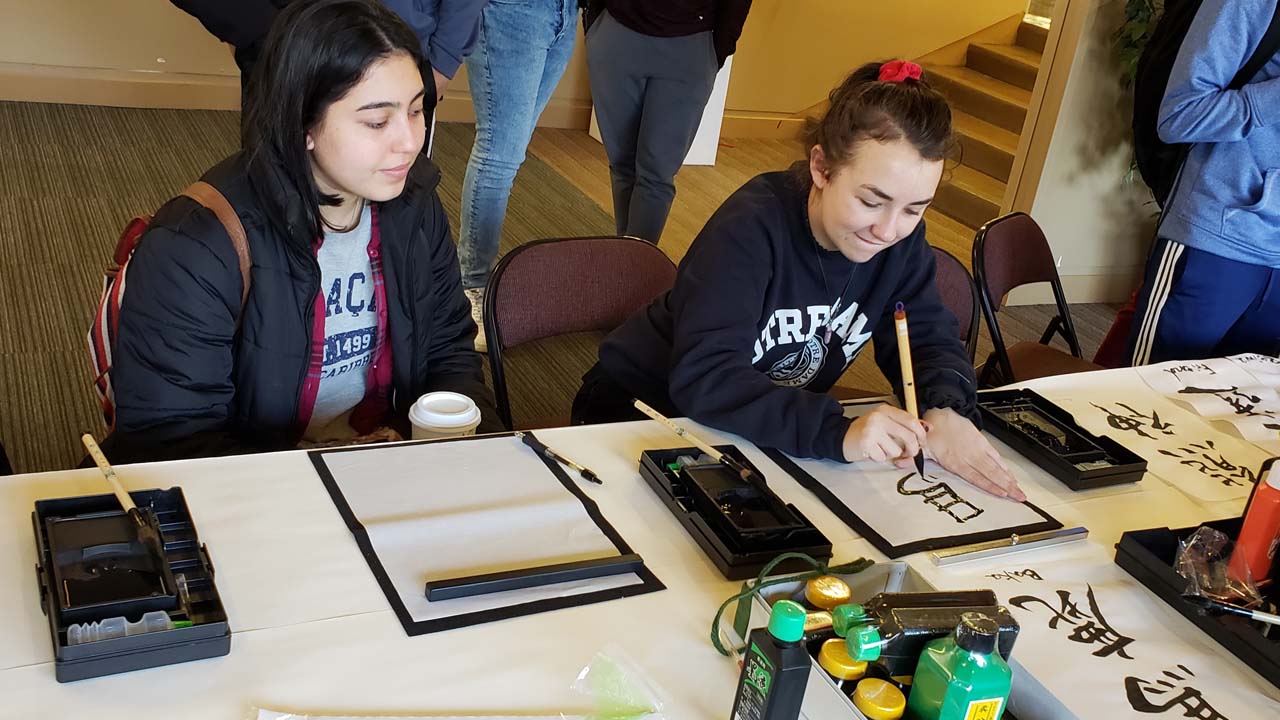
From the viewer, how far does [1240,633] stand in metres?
1.14

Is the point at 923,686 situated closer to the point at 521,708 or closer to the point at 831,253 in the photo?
the point at 521,708

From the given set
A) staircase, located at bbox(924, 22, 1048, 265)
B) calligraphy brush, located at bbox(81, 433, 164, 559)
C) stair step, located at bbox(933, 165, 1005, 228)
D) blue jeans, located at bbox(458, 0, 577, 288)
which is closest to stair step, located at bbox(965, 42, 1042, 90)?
staircase, located at bbox(924, 22, 1048, 265)

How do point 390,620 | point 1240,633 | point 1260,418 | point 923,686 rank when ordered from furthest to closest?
point 1260,418
point 1240,633
point 390,620
point 923,686

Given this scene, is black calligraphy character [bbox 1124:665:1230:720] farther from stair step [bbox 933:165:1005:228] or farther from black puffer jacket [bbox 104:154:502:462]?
stair step [bbox 933:165:1005:228]

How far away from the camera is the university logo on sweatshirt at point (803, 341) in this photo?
1.70 metres

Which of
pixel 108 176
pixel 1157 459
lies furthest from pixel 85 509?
pixel 108 176

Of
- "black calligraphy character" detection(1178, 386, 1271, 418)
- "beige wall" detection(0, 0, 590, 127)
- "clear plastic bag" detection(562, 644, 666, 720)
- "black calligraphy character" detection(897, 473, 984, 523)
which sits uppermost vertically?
"clear plastic bag" detection(562, 644, 666, 720)

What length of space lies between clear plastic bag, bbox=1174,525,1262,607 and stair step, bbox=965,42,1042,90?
4606 millimetres

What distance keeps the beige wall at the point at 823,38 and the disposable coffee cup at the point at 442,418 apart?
4.50 meters

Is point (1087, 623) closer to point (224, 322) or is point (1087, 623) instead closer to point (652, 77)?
point (224, 322)

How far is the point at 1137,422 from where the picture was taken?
170 cm

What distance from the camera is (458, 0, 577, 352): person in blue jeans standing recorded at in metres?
2.97

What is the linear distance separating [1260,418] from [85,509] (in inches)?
66.1

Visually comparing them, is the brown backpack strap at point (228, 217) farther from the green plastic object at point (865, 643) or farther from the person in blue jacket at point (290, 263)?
the green plastic object at point (865, 643)
